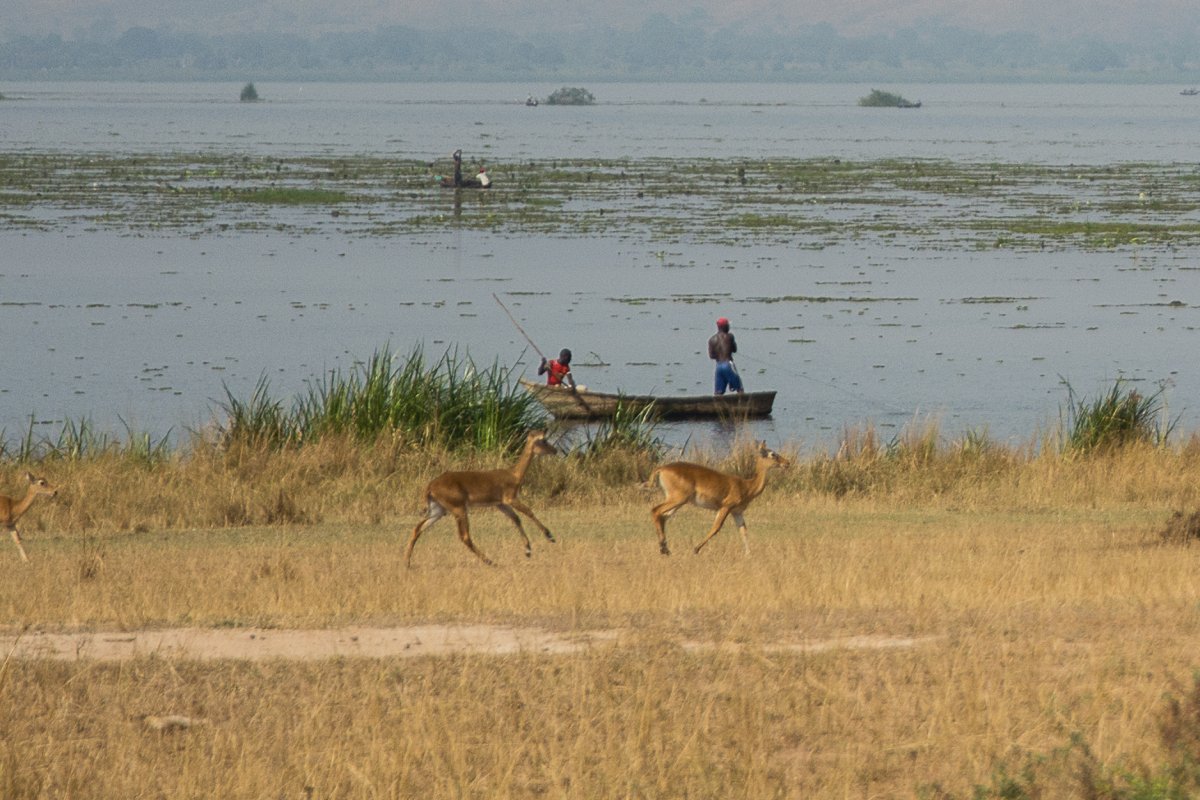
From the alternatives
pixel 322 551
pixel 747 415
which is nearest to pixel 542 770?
pixel 322 551

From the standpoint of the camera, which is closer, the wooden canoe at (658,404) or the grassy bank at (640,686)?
the grassy bank at (640,686)

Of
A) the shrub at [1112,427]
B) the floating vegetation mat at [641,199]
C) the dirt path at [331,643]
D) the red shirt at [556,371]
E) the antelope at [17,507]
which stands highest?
the dirt path at [331,643]

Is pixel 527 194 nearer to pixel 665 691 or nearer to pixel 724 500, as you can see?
pixel 724 500

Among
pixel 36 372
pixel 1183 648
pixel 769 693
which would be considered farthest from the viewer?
pixel 36 372

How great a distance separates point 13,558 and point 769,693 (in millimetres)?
8419

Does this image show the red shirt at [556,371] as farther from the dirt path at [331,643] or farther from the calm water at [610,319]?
the dirt path at [331,643]

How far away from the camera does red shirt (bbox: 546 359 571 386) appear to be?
30.1 m

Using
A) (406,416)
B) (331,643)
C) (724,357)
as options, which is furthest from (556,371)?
(331,643)

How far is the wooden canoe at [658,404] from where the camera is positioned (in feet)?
97.6

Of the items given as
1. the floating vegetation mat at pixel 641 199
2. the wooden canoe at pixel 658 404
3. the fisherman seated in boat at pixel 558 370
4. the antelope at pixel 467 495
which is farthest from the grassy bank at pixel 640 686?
the floating vegetation mat at pixel 641 199

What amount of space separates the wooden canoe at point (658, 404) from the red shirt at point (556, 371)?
12.1 inches

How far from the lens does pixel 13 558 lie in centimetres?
1597

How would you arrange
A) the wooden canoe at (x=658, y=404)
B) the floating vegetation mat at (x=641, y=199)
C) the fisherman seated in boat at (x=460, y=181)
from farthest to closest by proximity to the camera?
the fisherman seated in boat at (x=460, y=181)
the floating vegetation mat at (x=641, y=199)
the wooden canoe at (x=658, y=404)

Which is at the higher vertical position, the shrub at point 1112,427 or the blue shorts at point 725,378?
the shrub at point 1112,427
